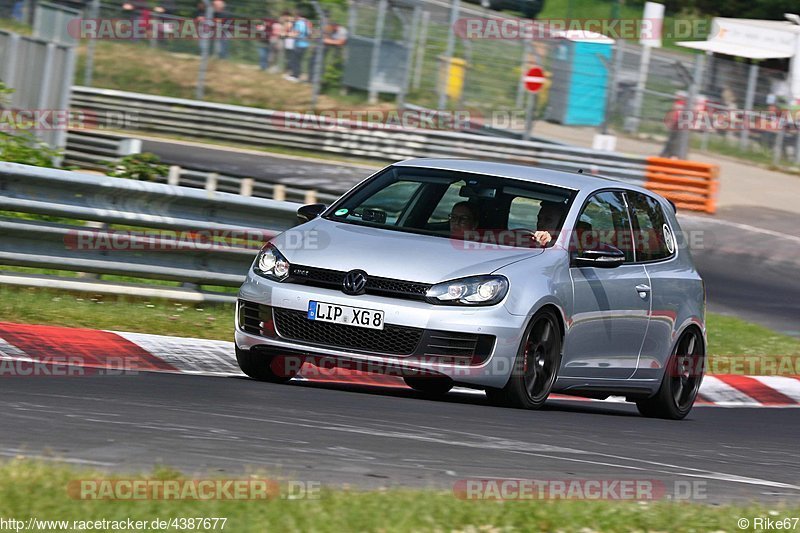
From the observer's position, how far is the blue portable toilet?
2978cm

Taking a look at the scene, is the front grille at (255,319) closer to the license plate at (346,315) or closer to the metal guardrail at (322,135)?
the license plate at (346,315)

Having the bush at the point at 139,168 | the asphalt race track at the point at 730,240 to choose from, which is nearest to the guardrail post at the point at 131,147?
the asphalt race track at the point at 730,240

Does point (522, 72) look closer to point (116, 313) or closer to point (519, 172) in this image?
point (116, 313)

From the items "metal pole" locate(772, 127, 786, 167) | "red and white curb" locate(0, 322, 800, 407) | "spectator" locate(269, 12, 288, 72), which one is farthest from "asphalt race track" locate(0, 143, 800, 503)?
"metal pole" locate(772, 127, 786, 167)

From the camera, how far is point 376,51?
98.1ft

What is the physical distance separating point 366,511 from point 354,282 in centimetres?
336

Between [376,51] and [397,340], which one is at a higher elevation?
[376,51]

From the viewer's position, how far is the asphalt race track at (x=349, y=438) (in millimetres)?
5730

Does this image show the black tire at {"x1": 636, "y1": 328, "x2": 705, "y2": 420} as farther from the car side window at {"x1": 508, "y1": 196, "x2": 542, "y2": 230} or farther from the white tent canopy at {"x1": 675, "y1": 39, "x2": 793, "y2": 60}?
the white tent canopy at {"x1": 675, "y1": 39, "x2": 793, "y2": 60}

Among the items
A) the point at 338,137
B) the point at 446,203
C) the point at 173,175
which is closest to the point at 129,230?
the point at 446,203

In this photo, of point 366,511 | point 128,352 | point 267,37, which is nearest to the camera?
point 366,511

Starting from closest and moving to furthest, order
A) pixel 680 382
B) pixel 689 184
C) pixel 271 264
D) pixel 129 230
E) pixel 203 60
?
pixel 271 264 → pixel 680 382 → pixel 129 230 → pixel 689 184 → pixel 203 60

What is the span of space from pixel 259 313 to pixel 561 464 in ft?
8.41

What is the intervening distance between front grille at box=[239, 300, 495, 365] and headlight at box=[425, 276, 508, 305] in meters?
0.18
